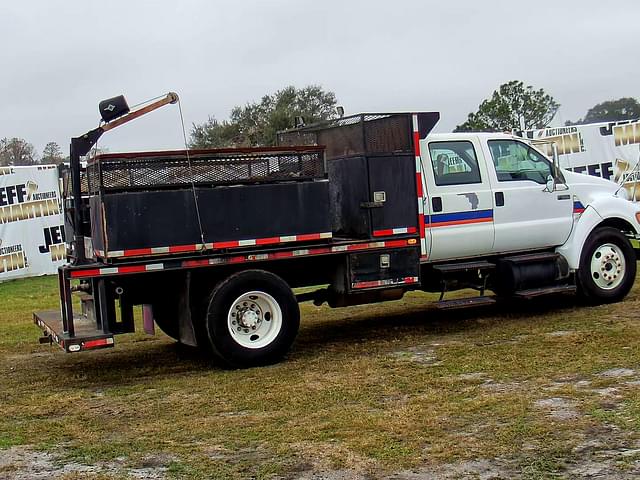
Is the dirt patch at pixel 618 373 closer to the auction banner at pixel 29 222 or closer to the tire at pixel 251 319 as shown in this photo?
the tire at pixel 251 319

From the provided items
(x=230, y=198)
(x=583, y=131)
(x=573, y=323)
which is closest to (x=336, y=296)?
(x=230, y=198)

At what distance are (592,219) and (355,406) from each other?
5.39 meters

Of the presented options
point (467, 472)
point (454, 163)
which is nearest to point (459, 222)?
point (454, 163)

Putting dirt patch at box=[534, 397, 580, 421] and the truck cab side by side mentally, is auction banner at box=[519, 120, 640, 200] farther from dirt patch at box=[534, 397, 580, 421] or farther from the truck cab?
dirt patch at box=[534, 397, 580, 421]

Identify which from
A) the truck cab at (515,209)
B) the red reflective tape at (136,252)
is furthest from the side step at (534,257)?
the red reflective tape at (136,252)

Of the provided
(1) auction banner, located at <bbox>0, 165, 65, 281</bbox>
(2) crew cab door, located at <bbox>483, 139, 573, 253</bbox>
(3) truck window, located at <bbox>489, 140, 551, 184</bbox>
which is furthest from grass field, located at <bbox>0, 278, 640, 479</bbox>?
(1) auction banner, located at <bbox>0, 165, 65, 281</bbox>

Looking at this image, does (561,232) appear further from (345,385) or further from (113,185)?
(113,185)

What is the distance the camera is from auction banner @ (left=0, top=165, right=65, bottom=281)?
19.8 metres

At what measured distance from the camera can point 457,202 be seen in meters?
9.99

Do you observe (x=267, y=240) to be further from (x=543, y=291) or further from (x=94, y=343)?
(x=543, y=291)

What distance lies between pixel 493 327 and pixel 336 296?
2046 mm

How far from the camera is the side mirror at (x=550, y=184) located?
420 inches

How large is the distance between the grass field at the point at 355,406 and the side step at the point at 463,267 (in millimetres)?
725

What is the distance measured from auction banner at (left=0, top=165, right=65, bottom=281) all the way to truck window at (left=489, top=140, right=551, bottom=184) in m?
12.7
